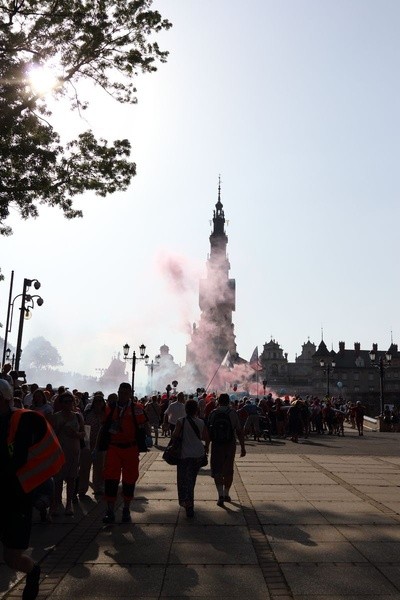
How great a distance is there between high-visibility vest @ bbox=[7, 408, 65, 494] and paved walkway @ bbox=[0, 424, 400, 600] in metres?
1.38

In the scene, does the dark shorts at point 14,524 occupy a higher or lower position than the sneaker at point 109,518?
higher

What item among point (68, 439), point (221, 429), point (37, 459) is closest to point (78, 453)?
point (68, 439)

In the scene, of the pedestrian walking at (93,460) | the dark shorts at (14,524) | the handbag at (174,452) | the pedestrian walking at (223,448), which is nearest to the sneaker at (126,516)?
the handbag at (174,452)

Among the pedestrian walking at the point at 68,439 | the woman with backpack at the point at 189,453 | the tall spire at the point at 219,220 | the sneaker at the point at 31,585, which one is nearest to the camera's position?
the sneaker at the point at 31,585

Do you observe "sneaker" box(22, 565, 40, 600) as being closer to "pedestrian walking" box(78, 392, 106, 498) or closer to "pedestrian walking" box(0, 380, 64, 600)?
"pedestrian walking" box(0, 380, 64, 600)

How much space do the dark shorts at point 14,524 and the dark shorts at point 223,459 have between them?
239 inches

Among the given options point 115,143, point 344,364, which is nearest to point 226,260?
point 344,364

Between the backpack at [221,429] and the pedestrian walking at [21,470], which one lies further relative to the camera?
the backpack at [221,429]

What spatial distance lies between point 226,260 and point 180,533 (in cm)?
15010

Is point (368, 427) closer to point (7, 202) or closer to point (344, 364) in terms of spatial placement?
point (7, 202)

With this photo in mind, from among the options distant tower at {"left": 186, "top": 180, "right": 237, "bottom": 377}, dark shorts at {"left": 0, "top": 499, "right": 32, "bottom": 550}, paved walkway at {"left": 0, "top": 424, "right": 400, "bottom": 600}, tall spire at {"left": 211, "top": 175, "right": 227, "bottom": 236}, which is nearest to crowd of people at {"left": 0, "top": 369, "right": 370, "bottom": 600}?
dark shorts at {"left": 0, "top": 499, "right": 32, "bottom": 550}

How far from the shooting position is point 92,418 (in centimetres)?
1195

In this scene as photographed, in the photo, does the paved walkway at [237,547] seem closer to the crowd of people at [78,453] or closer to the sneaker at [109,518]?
the sneaker at [109,518]

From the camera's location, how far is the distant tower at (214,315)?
124 m
